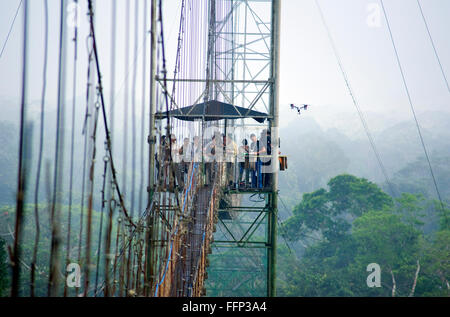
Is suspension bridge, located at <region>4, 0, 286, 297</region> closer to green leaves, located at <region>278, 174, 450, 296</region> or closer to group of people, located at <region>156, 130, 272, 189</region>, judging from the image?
group of people, located at <region>156, 130, 272, 189</region>

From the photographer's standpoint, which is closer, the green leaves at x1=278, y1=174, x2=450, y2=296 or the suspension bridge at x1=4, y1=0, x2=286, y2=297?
the suspension bridge at x1=4, y1=0, x2=286, y2=297

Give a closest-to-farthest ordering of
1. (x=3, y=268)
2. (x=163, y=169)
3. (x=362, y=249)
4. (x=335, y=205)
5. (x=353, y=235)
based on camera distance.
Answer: (x=163, y=169)
(x=3, y=268)
(x=362, y=249)
(x=353, y=235)
(x=335, y=205)

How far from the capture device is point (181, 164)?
323 inches

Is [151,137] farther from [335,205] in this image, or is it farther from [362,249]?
[335,205]

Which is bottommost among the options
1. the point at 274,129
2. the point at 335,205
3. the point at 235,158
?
the point at 235,158

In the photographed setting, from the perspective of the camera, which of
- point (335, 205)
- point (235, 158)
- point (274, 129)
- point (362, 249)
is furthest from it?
point (335, 205)

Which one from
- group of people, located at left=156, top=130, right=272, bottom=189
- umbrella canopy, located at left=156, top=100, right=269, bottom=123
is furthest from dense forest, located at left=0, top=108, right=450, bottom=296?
umbrella canopy, located at left=156, top=100, right=269, bottom=123

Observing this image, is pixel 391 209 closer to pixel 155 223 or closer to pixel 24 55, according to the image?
pixel 155 223

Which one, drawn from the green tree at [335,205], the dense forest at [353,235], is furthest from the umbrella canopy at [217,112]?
the green tree at [335,205]

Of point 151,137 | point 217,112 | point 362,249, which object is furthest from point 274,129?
point 362,249

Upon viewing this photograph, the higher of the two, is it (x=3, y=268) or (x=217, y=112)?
(x=217, y=112)

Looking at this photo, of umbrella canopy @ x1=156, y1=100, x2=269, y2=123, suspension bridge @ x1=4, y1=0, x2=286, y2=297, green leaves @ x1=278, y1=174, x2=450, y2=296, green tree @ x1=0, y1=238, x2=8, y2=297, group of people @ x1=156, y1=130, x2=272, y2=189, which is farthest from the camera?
green leaves @ x1=278, y1=174, x2=450, y2=296
